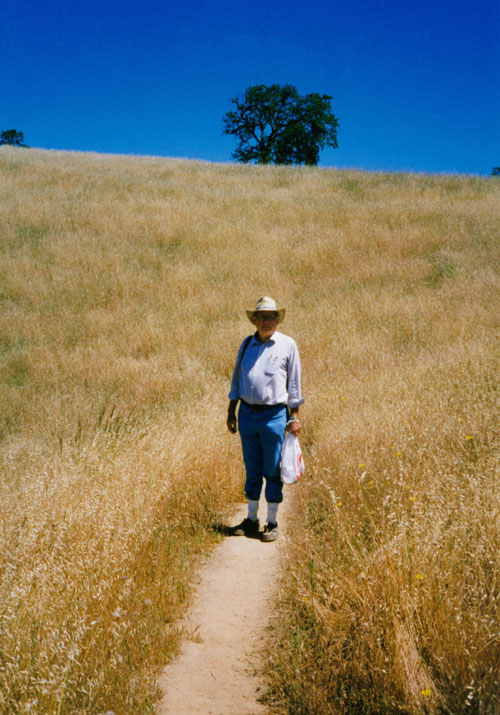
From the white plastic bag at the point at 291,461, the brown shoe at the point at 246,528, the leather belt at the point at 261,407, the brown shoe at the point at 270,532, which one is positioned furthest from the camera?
the brown shoe at the point at 246,528

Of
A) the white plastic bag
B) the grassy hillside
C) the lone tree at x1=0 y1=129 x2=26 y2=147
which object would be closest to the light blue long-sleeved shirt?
the white plastic bag

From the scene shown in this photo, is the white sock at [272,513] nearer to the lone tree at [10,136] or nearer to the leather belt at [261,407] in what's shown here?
the leather belt at [261,407]

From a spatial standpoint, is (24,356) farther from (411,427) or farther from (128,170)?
(128,170)

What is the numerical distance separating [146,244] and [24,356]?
7078 mm

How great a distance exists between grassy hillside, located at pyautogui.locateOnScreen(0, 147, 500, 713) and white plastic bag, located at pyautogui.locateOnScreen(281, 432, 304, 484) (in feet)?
1.52

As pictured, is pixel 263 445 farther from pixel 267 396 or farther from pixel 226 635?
pixel 226 635

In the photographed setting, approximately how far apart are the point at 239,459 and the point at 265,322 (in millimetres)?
2097

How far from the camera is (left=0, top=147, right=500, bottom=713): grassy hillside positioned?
238 centimetres

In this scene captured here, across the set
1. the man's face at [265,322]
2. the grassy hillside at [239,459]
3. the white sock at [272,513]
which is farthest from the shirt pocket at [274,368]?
the white sock at [272,513]

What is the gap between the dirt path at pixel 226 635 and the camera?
2.53 metres

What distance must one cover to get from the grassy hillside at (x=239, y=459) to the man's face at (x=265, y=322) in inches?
60.8

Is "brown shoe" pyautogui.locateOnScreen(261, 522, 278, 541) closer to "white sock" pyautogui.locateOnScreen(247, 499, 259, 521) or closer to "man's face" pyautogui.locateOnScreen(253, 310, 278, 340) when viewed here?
Result: "white sock" pyautogui.locateOnScreen(247, 499, 259, 521)

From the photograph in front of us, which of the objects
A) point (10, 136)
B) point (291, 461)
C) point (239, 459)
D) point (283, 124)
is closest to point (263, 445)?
point (291, 461)

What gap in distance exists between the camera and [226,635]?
307 cm
